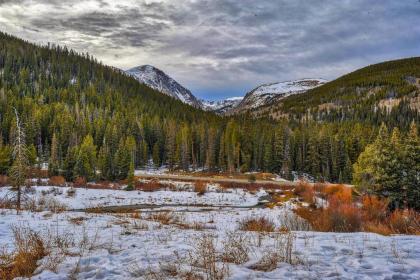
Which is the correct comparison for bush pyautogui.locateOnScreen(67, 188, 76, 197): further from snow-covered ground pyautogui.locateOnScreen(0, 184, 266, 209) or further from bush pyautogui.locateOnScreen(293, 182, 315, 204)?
bush pyautogui.locateOnScreen(293, 182, 315, 204)

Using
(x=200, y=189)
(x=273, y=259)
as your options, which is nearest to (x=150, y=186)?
(x=200, y=189)

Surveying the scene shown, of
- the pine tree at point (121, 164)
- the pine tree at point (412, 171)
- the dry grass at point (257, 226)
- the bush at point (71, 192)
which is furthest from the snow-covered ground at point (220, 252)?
the pine tree at point (121, 164)

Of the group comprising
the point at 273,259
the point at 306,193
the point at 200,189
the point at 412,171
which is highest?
the point at 273,259

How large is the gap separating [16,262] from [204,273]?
3.65 metres

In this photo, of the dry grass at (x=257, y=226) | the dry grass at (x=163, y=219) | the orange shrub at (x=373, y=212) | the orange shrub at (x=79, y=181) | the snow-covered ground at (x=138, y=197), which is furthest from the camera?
the orange shrub at (x=79, y=181)

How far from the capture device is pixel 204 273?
6113mm

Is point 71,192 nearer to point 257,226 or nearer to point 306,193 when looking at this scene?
point 306,193

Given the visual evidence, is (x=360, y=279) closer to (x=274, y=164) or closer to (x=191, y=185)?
(x=191, y=185)

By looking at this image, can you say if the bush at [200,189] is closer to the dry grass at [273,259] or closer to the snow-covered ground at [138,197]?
the snow-covered ground at [138,197]

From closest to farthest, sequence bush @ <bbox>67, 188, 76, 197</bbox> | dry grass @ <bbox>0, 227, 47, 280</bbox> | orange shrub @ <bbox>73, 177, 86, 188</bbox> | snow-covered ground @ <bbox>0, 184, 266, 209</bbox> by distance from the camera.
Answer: dry grass @ <bbox>0, 227, 47, 280</bbox> < snow-covered ground @ <bbox>0, 184, 266, 209</bbox> < bush @ <bbox>67, 188, 76, 197</bbox> < orange shrub @ <bbox>73, 177, 86, 188</bbox>

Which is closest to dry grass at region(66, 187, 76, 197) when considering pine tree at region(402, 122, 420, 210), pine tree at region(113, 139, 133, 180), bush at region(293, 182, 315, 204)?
pine tree at region(113, 139, 133, 180)

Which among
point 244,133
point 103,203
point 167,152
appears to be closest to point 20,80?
point 167,152

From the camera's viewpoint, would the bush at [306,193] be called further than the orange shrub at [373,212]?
Yes

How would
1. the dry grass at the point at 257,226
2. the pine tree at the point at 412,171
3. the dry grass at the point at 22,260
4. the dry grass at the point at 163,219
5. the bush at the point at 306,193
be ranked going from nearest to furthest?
the dry grass at the point at 22,260, the dry grass at the point at 257,226, the dry grass at the point at 163,219, the pine tree at the point at 412,171, the bush at the point at 306,193
